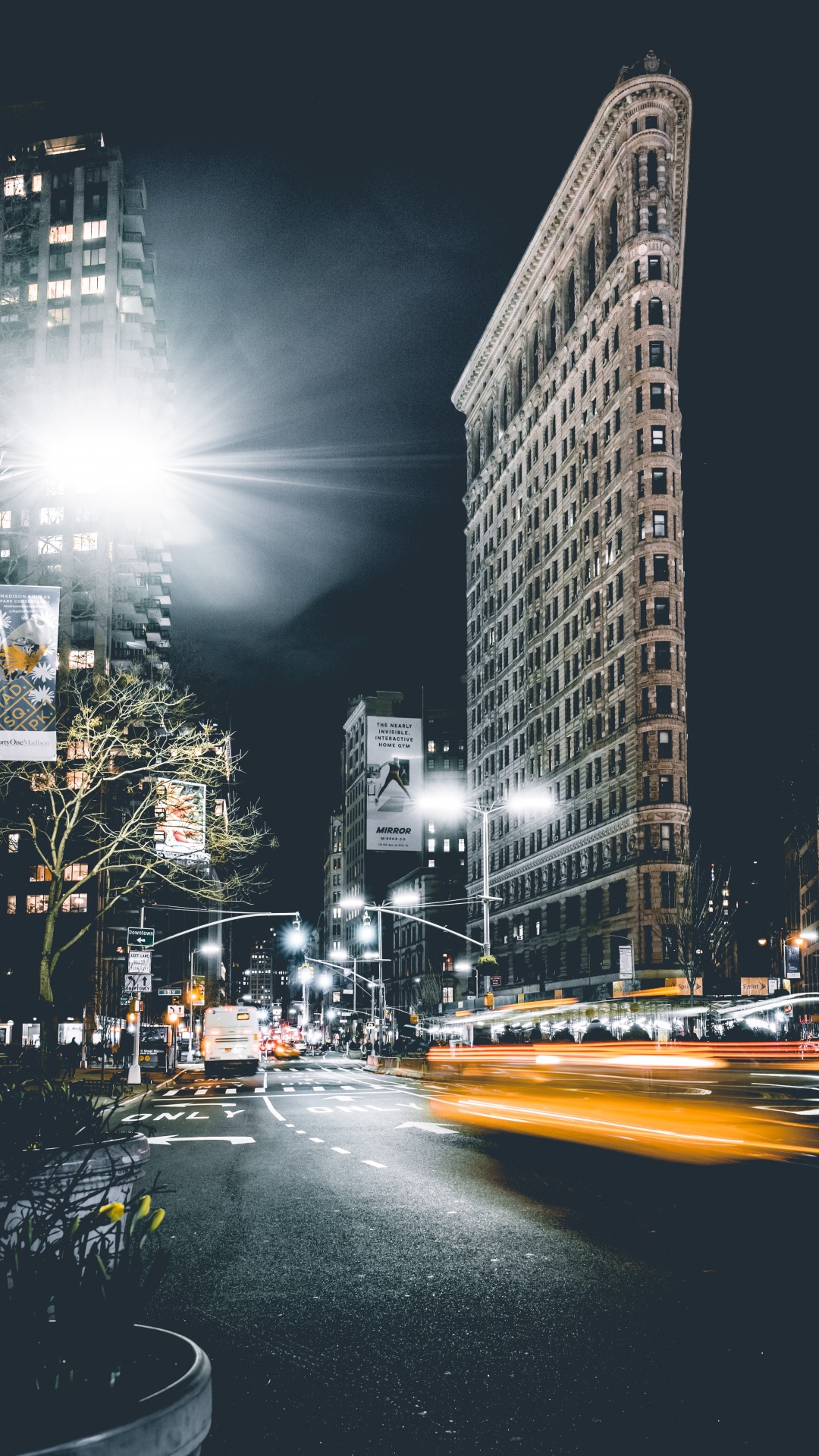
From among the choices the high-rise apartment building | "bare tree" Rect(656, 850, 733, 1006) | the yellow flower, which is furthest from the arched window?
the yellow flower

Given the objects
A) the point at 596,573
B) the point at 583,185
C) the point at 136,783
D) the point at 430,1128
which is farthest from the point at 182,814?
the point at 583,185

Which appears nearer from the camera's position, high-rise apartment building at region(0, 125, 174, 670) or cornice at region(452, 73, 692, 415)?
cornice at region(452, 73, 692, 415)

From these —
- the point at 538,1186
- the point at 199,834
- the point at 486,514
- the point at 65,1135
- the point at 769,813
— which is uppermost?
the point at 486,514

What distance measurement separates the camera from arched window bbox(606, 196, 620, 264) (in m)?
95.3

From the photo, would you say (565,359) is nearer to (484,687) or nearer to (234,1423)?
(484,687)

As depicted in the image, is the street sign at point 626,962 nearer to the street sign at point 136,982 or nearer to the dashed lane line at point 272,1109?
the street sign at point 136,982

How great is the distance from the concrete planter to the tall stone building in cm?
7126

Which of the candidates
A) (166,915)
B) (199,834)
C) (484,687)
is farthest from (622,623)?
(166,915)

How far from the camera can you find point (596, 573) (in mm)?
92562

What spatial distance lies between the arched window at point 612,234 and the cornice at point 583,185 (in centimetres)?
455

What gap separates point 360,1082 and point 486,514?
8818 cm

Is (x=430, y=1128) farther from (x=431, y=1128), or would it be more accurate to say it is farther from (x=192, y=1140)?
(x=192, y=1140)

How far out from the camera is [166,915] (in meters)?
136

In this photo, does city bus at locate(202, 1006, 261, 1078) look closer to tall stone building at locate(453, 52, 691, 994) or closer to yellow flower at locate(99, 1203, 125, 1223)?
tall stone building at locate(453, 52, 691, 994)
